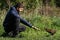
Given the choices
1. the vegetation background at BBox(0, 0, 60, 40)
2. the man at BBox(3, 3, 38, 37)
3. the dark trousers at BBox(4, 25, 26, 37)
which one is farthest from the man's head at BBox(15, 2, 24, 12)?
the vegetation background at BBox(0, 0, 60, 40)

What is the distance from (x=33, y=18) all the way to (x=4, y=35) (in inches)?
97.2

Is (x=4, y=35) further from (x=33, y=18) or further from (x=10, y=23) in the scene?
(x=33, y=18)

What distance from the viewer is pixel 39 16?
12562 millimetres

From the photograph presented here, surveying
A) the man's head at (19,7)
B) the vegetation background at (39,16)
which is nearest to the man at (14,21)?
the man's head at (19,7)

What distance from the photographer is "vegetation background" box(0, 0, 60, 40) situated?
32.7ft

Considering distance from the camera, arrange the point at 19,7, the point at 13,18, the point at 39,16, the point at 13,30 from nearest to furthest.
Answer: the point at 19,7, the point at 13,18, the point at 13,30, the point at 39,16

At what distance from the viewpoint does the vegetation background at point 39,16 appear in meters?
9.98

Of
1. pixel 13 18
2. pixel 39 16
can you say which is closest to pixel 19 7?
pixel 13 18

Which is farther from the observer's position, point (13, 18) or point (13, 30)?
point (13, 30)

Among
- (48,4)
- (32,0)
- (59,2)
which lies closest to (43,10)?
(32,0)

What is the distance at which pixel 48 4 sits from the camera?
17266 millimetres

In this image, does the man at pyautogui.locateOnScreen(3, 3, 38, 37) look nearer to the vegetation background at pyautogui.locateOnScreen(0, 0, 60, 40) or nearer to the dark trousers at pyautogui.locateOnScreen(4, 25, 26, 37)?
the dark trousers at pyautogui.locateOnScreen(4, 25, 26, 37)

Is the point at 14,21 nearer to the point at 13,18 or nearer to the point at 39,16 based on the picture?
the point at 13,18

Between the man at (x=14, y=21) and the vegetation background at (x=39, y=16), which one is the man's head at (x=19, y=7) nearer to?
the man at (x=14, y=21)
